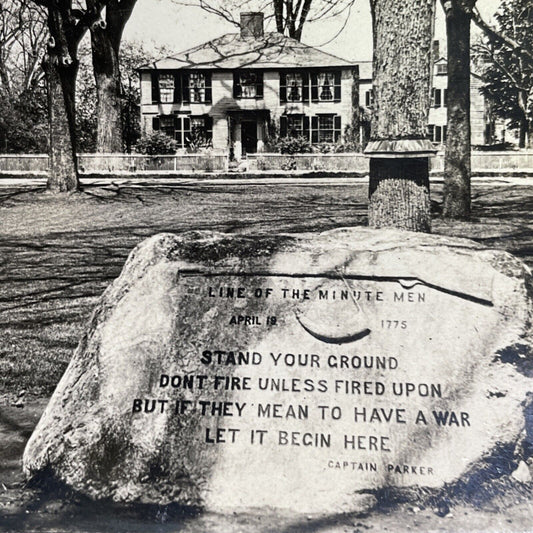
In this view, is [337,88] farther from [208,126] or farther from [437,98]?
[437,98]

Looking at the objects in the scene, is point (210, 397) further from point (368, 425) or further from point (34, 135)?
point (34, 135)

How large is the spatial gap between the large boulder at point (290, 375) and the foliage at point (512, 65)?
843cm

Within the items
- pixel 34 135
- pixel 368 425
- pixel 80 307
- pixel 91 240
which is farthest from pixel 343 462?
pixel 34 135

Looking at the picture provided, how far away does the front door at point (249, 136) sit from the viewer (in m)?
37.6

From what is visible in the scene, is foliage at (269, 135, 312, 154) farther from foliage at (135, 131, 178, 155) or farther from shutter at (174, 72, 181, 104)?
shutter at (174, 72, 181, 104)

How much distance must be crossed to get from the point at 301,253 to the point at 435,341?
0.78 metres

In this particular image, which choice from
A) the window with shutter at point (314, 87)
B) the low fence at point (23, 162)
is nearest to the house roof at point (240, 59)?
the window with shutter at point (314, 87)

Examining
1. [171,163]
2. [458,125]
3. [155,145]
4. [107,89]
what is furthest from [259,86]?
[458,125]

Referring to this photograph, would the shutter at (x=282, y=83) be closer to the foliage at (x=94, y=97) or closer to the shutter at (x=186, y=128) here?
the shutter at (x=186, y=128)

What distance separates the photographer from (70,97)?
16297 mm

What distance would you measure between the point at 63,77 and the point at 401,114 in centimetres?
1235

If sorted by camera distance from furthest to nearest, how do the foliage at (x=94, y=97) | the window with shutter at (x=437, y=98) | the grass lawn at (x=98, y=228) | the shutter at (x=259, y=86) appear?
the window with shutter at (x=437, y=98) → the shutter at (x=259, y=86) → the foliage at (x=94, y=97) → the grass lawn at (x=98, y=228)

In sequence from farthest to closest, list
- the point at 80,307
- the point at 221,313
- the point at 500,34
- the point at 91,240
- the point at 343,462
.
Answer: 1. the point at 500,34
2. the point at 91,240
3. the point at 80,307
4. the point at 221,313
5. the point at 343,462

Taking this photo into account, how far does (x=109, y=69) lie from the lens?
18.1 metres
